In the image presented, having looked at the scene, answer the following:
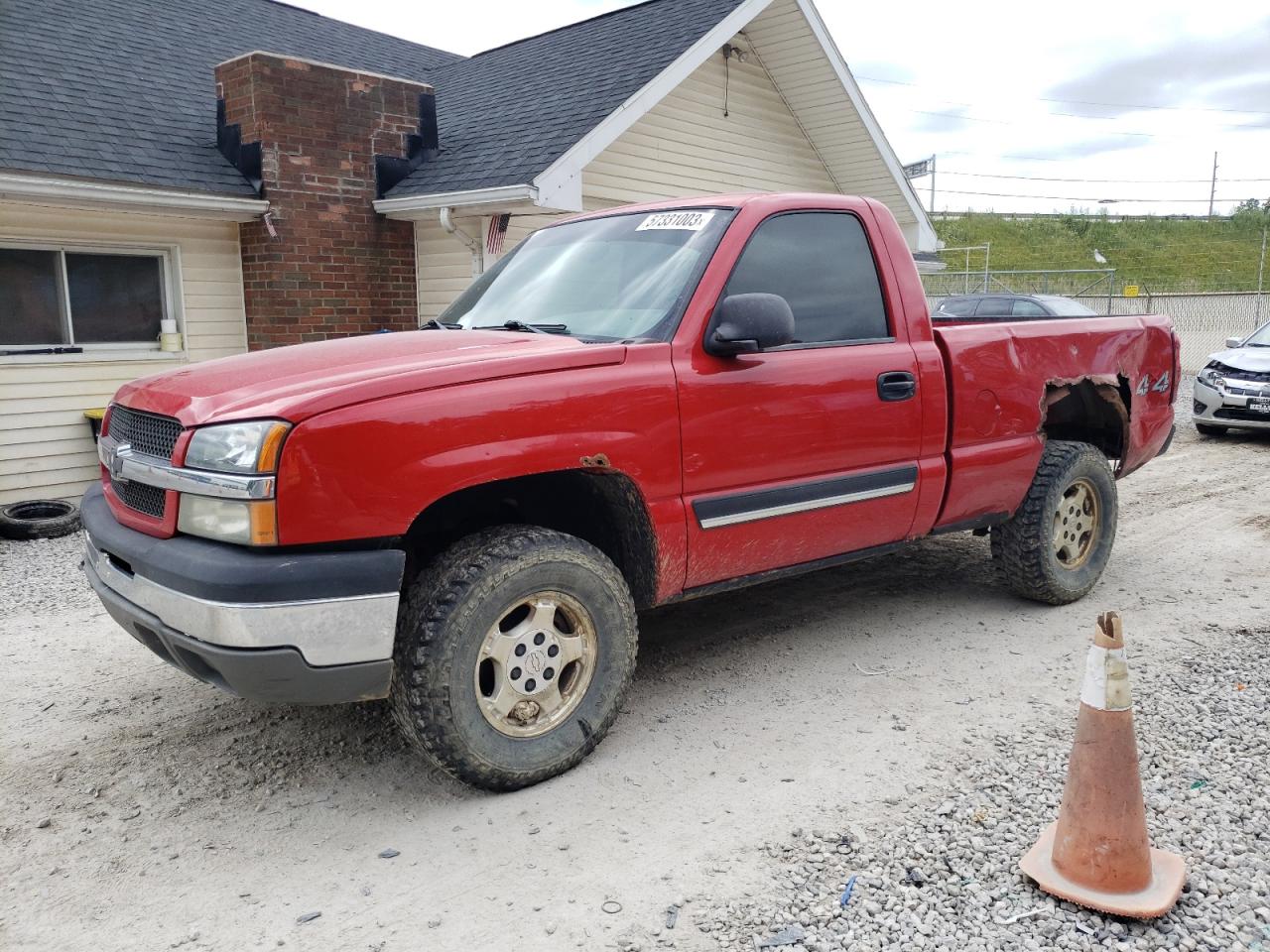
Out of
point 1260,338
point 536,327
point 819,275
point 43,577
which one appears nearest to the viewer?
point 536,327

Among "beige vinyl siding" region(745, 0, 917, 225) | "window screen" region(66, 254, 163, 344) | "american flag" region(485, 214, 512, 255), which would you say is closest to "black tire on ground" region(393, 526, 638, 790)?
"american flag" region(485, 214, 512, 255)

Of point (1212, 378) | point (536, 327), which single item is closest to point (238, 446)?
point (536, 327)

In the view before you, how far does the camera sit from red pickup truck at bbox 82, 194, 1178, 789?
303 cm

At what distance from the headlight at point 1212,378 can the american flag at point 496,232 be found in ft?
28.4

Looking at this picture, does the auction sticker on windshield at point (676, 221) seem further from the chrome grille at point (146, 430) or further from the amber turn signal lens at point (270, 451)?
the chrome grille at point (146, 430)

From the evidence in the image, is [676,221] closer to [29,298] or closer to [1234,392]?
[29,298]

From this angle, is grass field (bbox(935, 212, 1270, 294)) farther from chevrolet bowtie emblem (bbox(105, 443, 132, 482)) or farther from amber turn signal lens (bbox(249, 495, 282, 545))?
amber turn signal lens (bbox(249, 495, 282, 545))

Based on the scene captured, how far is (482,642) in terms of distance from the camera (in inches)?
131

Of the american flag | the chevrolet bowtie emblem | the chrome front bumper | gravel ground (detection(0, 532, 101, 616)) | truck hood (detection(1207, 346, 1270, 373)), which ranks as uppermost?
the american flag

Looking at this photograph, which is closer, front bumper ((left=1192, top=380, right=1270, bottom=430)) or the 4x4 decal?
the 4x4 decal

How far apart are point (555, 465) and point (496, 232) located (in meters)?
7.13

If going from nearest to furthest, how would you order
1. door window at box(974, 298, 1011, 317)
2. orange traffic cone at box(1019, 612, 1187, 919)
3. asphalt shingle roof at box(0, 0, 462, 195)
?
orange traffic cone at box(1019, 612, 1187, 919) → asphalt shingle roof at box(0, 0, 462, 195) → door window at box(974, 298, 1011, 317)

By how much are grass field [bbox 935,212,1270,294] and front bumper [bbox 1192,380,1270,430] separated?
33.8m

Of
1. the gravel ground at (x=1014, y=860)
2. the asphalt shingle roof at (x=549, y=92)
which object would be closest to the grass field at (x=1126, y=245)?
the asphalt shingle roof at (x=549, y=92)
